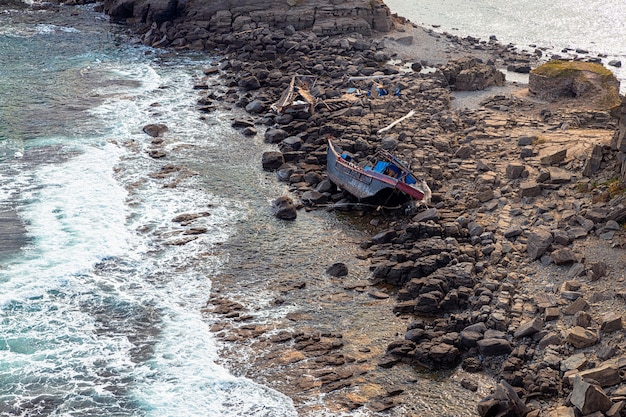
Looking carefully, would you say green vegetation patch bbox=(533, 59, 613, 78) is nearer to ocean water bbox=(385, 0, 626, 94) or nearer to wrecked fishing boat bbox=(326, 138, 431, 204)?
ocean water bbox=(385, 0, 626, 94)

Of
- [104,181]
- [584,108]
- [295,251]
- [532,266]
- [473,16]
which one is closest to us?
[532,266]

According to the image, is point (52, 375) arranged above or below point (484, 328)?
below

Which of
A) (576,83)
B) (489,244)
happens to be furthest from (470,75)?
(489,244)

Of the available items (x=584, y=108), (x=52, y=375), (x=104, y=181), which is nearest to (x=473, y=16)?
(x=584, y=108)

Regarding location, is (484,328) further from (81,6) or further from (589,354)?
(81,6)

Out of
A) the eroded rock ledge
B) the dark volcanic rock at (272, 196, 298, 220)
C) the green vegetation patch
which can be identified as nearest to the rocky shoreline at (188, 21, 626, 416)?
the dark volcanic rock at (272, 196, 298, 220)

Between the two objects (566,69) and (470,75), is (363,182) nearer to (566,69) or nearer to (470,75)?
(470,75)

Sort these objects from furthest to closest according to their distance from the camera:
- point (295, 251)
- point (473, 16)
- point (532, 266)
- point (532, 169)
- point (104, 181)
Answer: point (473, 16), point (104, 181), point (532, 169), point (295, 251), point (532, 266)
